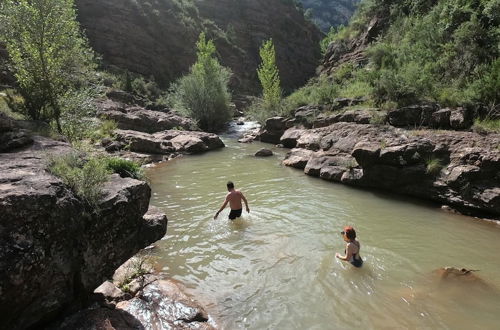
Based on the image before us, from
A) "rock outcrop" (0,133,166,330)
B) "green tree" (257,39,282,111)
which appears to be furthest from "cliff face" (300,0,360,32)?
"rock outcrop" (0,133,166,330)

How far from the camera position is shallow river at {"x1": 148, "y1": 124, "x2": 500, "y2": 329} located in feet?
19.2

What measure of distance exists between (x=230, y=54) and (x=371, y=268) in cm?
5885

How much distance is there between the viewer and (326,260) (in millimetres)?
7812

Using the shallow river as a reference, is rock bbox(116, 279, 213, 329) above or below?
below

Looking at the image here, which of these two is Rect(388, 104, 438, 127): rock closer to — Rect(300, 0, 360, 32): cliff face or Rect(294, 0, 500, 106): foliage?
Rect(294, 0, 500, 106): foliage

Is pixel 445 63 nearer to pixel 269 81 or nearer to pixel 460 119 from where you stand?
pixel 460 119

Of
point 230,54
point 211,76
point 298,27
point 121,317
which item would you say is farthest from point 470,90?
point 298,27

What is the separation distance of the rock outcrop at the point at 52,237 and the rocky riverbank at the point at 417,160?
1011 centimetres

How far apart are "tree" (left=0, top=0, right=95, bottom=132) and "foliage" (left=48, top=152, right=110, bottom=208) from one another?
21.6ft

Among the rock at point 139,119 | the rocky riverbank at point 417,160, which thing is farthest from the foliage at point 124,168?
the rock at point 139,119

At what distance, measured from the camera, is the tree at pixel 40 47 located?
1038 centimetres

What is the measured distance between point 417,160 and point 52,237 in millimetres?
12069

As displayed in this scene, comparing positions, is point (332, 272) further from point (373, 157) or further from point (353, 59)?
point (353, 59)

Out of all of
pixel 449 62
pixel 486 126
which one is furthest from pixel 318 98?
pixel 486 126
